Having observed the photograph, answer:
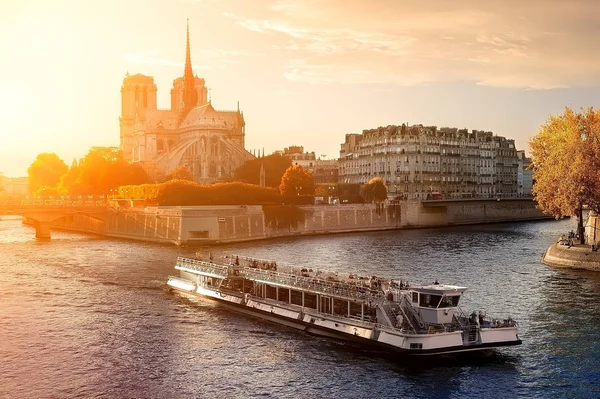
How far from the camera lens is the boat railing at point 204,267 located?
51688mm

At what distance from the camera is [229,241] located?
3708 inches

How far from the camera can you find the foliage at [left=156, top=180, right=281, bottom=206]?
343ft

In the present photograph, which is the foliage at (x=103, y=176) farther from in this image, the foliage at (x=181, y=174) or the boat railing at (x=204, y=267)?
the boat railing at (x=204, y=267)

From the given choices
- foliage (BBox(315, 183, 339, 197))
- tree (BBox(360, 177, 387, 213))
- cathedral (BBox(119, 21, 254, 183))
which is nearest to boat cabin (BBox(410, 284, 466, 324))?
tree (BBox(360, 177, 387, 213))

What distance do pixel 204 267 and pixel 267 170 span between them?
90378mm

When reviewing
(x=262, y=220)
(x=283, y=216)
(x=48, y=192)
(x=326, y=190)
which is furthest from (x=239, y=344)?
(x=48, y=192)

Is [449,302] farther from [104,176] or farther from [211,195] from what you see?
[104,176]

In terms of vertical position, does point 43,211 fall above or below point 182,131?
below

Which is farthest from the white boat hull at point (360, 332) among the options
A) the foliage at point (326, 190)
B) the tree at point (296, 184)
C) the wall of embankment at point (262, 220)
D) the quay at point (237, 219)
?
the foliage at point (326, 190)

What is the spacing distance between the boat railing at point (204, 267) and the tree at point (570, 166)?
3077 cm

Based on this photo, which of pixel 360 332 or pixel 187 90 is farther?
pixel 187 90

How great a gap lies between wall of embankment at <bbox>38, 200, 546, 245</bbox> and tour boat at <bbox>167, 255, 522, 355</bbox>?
43.2 metres

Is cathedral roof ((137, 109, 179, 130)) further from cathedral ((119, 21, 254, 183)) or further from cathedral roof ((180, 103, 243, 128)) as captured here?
cathedral roof ((180, 103, 243, 128))

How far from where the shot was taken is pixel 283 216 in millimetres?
106312
